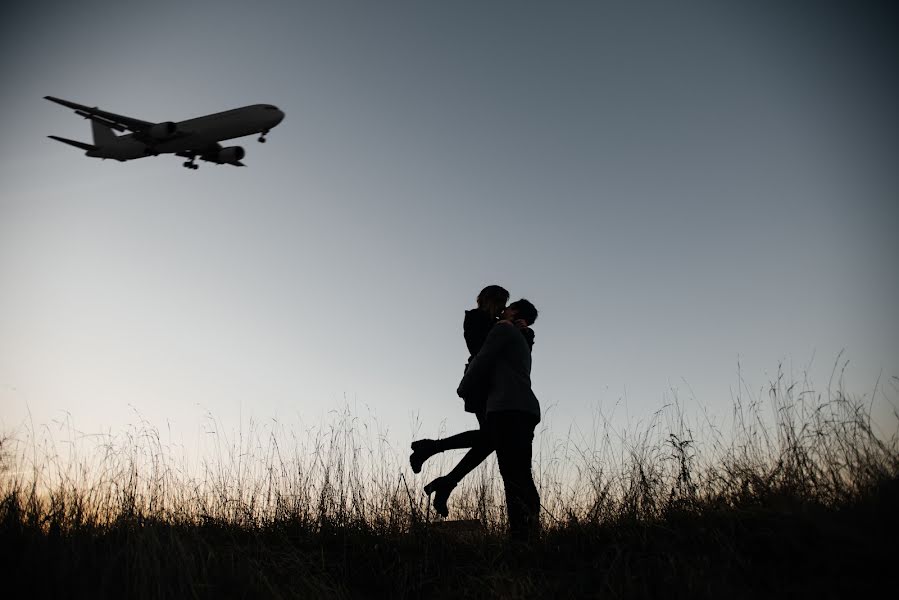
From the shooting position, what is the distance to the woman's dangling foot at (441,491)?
388cm

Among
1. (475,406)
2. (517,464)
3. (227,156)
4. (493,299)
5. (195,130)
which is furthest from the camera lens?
(227,156)

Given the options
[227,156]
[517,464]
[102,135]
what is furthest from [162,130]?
[517,464]

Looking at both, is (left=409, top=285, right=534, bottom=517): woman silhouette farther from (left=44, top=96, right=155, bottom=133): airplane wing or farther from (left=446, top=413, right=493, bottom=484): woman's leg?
(left=44, top=96, right=155, bottom=133): airplane wing

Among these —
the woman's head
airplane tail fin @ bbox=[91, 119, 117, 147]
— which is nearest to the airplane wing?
airplane tail fin @ bbox=[91, 119, 117, 147]

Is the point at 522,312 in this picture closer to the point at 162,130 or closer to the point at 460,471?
the point at 460,471

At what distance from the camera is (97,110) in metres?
15.5

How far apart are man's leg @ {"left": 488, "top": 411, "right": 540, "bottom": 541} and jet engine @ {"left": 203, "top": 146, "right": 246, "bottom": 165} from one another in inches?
651

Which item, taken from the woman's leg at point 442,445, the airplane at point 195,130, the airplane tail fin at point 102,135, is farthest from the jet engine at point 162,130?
the woman's leg at point 442,445

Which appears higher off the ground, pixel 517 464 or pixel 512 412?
pixel 512 412

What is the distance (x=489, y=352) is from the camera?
3801 mm

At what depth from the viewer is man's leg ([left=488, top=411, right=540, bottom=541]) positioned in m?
3.60

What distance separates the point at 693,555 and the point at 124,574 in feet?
9.53

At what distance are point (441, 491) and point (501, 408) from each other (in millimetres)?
714

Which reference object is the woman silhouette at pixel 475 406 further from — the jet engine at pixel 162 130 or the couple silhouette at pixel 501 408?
the jet engine at pixel 162 130
